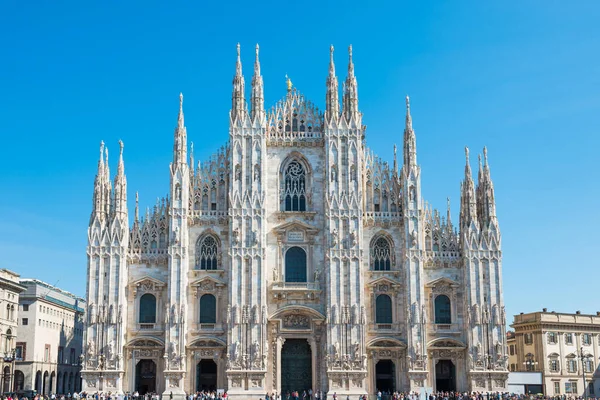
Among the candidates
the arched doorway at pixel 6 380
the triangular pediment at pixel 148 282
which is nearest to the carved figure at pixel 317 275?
the triangular pediment at pixel 148 282

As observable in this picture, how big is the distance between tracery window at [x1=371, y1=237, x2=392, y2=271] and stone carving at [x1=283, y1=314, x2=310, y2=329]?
6521 mm

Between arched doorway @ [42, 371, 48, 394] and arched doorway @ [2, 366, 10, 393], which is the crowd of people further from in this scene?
arched doorway @ [42, 371, 48, 394]

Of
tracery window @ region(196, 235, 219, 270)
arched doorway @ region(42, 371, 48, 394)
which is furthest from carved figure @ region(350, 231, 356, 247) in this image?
arched doorway @ region(42, 371, 48, 394)

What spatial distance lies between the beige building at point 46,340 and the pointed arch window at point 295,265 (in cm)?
2865

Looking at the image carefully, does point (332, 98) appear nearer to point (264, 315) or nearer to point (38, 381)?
point (264, 315)

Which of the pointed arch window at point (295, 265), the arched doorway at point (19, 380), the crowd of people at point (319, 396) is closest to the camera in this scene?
the crowd of people at point (319, 396)

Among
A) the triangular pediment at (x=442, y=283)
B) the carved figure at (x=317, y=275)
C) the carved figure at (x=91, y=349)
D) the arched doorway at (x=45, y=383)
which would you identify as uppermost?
the carved figure at (x=317, y=275)

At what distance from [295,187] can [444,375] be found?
18.0 metres

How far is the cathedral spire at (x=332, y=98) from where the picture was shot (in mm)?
60938

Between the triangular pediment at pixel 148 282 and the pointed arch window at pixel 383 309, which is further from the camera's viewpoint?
the pointed arch window at pixel 383 309

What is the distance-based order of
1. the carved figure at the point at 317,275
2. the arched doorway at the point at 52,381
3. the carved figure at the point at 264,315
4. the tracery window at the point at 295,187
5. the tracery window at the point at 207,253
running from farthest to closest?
the arched doorway at the point at 52,381, the tracery window at the point at 295,187, the tracery window at the point at 207,253, the carved figure at the point at 317,275, the carved figure at the point at 264,315

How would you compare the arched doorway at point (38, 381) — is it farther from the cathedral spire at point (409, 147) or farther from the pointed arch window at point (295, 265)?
the cathedral spire at point (409, 147)

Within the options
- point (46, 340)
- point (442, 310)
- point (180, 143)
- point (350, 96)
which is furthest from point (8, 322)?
point (442, 310)

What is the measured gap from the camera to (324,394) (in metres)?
56.9
